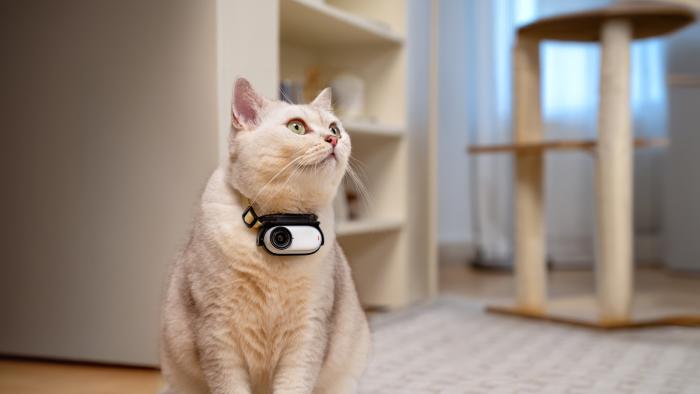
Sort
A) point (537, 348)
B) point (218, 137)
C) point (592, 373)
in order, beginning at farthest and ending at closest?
point (537, 348) → point (592, 373) → point (218, 137)

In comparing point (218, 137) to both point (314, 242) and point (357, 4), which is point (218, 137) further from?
point (357, 4)

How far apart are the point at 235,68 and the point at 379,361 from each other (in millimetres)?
720

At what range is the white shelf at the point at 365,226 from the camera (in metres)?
2.15

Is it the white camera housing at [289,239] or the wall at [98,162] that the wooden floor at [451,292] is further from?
the white camera housing at [289,239]

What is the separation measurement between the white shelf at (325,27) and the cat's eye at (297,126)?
91 cm

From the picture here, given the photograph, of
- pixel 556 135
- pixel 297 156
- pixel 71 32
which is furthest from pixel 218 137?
pixel 556 135

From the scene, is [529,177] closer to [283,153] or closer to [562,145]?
[562,145]

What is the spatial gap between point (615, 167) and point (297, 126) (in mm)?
1347

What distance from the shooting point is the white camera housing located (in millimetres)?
1016

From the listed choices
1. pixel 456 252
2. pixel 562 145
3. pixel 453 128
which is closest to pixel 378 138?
pixel 562 145

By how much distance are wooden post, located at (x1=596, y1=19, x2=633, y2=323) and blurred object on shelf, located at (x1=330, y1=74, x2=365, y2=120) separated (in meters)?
0.74

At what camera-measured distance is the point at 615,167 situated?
2.10 meters

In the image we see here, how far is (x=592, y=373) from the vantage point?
1612 mm

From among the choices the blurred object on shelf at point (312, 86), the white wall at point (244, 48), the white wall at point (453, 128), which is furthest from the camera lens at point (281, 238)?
the white wall at point (453, 128)
